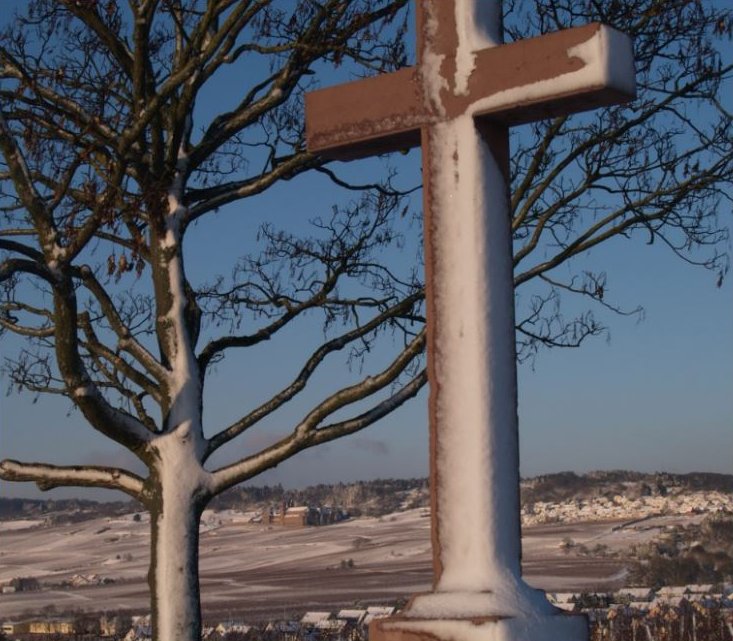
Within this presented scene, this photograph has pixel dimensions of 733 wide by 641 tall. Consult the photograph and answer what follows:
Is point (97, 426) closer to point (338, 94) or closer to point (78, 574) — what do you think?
point (338, 94)

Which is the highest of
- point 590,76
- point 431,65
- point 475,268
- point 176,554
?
point 431,65

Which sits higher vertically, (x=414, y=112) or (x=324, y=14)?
(x=324, y=14)

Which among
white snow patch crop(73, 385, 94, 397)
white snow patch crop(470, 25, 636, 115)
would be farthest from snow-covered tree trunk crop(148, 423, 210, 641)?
white snow patch crop(470, 25, 636, 115)

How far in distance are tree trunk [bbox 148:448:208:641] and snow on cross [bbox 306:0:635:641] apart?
4.17 m

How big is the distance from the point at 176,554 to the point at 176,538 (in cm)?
9

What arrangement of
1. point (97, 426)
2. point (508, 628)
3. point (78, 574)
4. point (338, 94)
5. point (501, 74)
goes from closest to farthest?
point (508, 628) → point (501, 74) → point (338, 94) → point (97, 426) → point (78, 574)

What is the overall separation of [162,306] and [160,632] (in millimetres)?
1925

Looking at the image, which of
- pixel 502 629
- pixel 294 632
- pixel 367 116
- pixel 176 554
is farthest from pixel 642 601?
pixel 502 629

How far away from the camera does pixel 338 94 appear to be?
11.2 ft

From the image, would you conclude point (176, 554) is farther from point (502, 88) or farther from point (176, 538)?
point (502, 88)

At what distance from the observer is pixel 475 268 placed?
9.88ft

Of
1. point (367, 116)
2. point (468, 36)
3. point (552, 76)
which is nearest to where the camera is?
point (552, 76)

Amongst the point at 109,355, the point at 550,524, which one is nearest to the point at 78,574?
the point at 550,524

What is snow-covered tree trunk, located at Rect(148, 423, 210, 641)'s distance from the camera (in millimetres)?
6965
